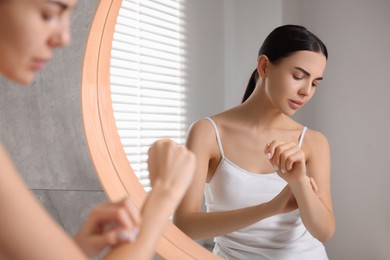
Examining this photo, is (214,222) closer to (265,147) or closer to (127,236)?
(265,147)

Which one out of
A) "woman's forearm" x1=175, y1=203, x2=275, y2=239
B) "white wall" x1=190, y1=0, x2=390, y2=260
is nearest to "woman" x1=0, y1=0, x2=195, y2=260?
"woman's forearm" x1=175, y1=203, x2=275, y2=239

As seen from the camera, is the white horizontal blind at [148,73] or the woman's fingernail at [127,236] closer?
the woman's fingernail at [127,236]

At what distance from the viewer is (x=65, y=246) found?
0.80 ft

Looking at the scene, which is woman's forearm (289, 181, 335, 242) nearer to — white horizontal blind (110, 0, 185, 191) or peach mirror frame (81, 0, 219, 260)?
peach mirror frame (81, 0, 219, 260)

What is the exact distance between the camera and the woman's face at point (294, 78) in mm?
655

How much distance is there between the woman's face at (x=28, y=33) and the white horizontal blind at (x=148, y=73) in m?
0.71

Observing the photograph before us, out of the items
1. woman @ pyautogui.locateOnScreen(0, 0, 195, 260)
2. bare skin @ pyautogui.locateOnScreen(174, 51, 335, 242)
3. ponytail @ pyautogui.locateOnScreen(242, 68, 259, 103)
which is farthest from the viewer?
ponytail @ pyautogui.locateOnScreen(242, 68, 259, 103)

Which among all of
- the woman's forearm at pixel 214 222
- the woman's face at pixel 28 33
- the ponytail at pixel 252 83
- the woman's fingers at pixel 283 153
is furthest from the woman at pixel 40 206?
the ponytail at pixel 252 83

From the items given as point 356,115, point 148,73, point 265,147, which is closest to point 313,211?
point 265,147

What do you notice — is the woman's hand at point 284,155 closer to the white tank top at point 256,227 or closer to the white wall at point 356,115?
the white tank top at point 256,227

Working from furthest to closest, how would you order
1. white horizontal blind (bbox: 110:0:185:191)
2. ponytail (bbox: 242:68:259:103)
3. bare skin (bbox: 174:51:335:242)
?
white horizontal blind (bbox: 110:0:185:191)
ponytail (bbox: 242:68:259:103)
bare skin (bbox: 174:51:335:242)

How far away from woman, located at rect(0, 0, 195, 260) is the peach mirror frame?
0.27m

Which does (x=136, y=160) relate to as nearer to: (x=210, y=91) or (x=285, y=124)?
(x=210, y=91)

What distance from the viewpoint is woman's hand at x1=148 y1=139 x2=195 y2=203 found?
29 centimetres
